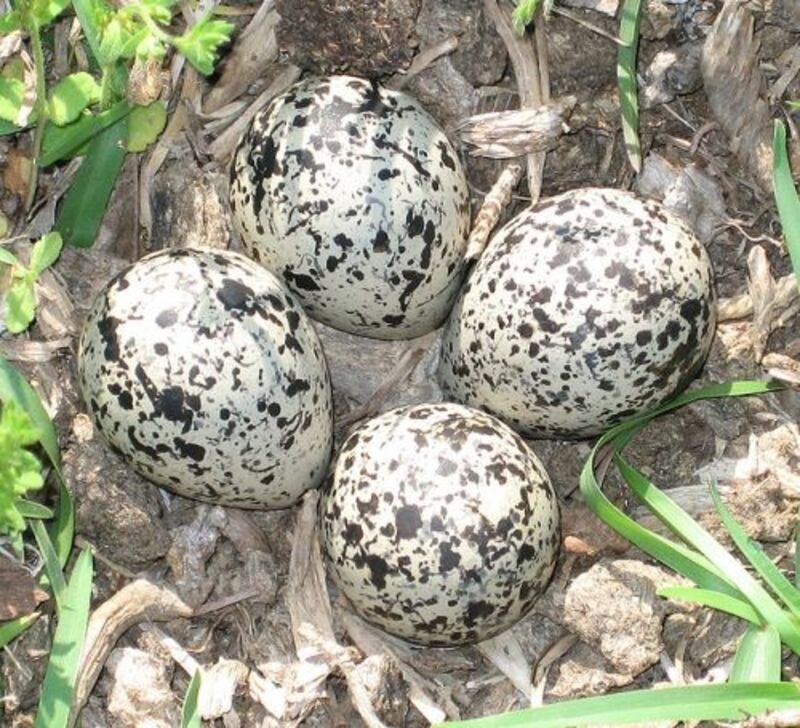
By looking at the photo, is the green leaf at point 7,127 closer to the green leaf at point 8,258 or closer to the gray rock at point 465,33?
the green leaf at point 8,258

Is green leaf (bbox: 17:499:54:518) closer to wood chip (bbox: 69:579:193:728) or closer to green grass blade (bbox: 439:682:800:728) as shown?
wood chip (bbox: 69:579:193:728)

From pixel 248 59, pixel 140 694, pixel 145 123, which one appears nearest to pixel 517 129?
pixel 248 59

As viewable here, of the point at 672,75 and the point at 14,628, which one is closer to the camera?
the point at 14,628

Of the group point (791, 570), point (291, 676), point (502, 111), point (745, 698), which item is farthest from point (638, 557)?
point (502, 111)

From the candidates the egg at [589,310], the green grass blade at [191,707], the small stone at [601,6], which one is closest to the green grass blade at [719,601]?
the egg at [589,310]

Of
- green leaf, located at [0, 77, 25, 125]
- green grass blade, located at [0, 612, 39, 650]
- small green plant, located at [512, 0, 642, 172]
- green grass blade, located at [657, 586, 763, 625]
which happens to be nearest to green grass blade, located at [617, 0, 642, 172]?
small green plant, located at [512, 0, 642, 172]

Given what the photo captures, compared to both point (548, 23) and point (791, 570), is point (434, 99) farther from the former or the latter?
point (791, 570)

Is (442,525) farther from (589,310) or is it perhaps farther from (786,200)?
(786,200)
